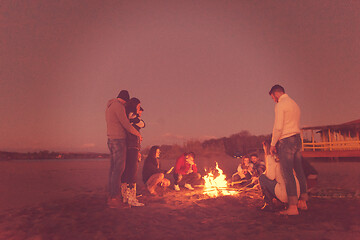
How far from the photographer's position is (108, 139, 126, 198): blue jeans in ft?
18.5

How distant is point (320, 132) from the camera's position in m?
26.2

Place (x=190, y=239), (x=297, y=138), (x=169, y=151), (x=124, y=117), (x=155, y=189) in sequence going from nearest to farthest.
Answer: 1. (x=190, y=239)
2. (x=297, y=138)
3. (x=124, y=117)
4. (x=155, y=189)
5. (x=169, y=151)

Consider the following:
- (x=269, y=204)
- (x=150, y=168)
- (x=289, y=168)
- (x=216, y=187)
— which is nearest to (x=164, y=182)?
(x=150, y=168)

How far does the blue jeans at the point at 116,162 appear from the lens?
18.5 ft

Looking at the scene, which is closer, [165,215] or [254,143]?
[165,215]

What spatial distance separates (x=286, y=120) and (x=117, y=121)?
3.48 metres

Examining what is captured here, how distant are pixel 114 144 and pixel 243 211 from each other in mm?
3020

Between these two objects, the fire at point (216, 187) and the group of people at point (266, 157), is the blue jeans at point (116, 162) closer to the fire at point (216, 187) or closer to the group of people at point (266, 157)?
the group of people at point (266, 157)

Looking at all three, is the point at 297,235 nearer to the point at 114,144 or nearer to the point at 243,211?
the point at 243,211

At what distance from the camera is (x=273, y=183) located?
195 inches

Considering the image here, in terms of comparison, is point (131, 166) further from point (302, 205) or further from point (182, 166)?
point (302, 205)

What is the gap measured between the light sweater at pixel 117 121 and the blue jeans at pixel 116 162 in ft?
0.48

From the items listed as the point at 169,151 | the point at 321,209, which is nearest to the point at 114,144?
the point at 321,209

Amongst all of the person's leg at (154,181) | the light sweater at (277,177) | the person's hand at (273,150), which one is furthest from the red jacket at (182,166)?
the person's hand at (273,150)
